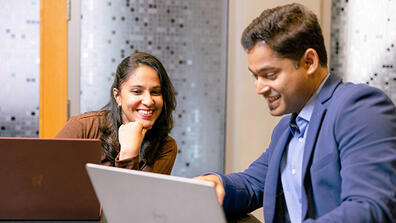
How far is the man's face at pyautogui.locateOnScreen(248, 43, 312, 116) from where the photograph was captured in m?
1.17

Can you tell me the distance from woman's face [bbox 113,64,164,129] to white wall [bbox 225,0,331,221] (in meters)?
0.94

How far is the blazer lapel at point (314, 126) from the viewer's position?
110 centimetres

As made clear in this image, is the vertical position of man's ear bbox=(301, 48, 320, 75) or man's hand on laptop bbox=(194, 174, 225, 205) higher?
man's ear bbox=(301, 48, 320, 75)

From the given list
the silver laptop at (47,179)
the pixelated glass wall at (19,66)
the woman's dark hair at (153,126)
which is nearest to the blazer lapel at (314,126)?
the silver laptop at (47,179)

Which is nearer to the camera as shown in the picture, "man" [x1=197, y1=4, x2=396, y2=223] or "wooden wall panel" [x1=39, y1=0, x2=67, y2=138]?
"man" [x1=197, y1=4, x2=396, y2=223]

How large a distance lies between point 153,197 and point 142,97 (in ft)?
3.37

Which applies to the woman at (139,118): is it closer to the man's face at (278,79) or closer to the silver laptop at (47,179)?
the silver laptop at (47,179)

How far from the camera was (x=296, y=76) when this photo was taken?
1179mm

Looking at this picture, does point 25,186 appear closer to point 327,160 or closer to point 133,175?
point 133,175

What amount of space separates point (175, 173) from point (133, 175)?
6.55ft

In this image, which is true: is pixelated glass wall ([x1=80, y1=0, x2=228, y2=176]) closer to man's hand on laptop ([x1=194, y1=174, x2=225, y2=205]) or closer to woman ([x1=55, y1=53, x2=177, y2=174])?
woman ([x1=55, y1=53, x2=177, y2=174])

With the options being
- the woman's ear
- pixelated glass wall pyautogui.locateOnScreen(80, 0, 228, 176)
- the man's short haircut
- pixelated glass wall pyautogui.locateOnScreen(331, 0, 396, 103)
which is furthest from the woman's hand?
pixelated glass wall pyautogui.locateOnScreen(331, 0, 396, 103)

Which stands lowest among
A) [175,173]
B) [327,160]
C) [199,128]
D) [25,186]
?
[175,173]

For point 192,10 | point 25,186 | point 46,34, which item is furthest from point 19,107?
point 25,186
